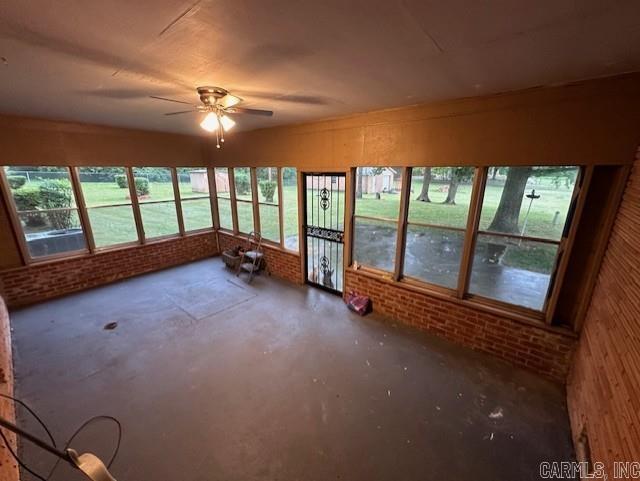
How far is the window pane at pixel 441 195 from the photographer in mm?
2879

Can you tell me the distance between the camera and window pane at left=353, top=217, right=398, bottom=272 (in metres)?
3.57

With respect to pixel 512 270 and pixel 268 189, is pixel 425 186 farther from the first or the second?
pixel 268 189

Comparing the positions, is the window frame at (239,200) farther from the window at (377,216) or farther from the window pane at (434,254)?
the window pane at (434,254)

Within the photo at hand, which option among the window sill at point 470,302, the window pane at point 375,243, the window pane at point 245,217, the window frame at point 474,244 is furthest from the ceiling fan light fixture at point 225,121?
the window pane at point 245,217

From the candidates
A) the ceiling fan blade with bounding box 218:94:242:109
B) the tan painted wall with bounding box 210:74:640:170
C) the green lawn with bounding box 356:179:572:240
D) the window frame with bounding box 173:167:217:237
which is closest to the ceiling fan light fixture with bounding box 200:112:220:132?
the ceiling fan blade with bounding box 218:94:242:109

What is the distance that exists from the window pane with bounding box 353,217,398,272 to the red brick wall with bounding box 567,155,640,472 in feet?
6.38

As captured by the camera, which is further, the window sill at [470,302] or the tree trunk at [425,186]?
the tree trunk at [425,186]

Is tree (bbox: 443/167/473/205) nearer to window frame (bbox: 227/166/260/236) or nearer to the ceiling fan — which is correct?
the ceiling fan

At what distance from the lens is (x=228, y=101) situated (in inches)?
100

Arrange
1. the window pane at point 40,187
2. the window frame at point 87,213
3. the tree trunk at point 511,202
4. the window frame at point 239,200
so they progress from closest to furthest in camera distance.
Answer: the tree trunk at point 511,202, the window pane at point 40,187, the window frame at point 87,213, the window frame at point 239,200

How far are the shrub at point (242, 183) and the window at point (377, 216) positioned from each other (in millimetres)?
2541

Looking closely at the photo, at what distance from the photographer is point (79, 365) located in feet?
9.18

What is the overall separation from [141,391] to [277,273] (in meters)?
2.85

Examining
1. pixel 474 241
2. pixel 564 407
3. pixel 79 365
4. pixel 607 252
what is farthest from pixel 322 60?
pixel 79 365
